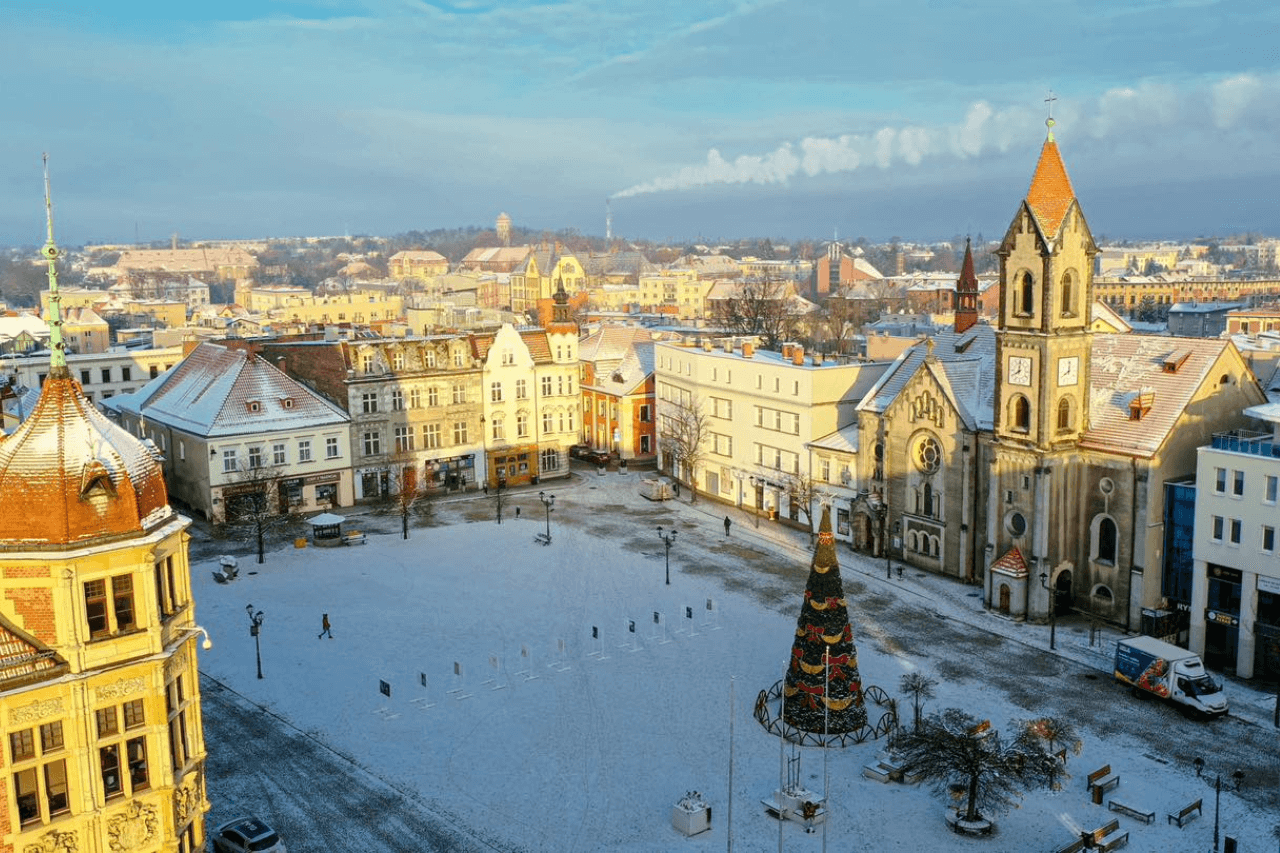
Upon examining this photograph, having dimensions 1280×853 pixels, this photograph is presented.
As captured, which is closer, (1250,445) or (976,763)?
(976,763)

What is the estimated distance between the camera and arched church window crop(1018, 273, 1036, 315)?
50875mm

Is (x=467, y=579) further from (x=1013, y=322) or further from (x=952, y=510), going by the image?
(x=1013, y=322)

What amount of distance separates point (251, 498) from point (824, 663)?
41.5m

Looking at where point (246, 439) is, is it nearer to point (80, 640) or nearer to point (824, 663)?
point (824, 663)

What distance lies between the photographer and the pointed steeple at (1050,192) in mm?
50188

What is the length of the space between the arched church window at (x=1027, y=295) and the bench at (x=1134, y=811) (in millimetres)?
24250

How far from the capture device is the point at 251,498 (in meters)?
66.9

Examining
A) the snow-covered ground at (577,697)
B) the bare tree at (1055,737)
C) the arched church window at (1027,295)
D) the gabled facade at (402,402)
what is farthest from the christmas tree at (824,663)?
the gabled facade at (402,402)

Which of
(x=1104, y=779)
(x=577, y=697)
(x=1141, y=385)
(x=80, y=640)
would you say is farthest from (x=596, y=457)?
(x=80, y=640)

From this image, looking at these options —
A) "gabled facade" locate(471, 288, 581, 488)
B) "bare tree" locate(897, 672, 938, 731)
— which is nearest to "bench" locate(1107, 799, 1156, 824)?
"bare tree" locate(897, 672, 938, 731)

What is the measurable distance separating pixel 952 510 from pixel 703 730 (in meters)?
23.1

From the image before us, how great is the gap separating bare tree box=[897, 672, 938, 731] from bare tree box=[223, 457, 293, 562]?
133ft

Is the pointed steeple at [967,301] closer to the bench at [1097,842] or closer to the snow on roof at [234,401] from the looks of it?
the bench at [1097,842]

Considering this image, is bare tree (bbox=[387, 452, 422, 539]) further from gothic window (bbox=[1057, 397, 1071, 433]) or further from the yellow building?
the yellow building
